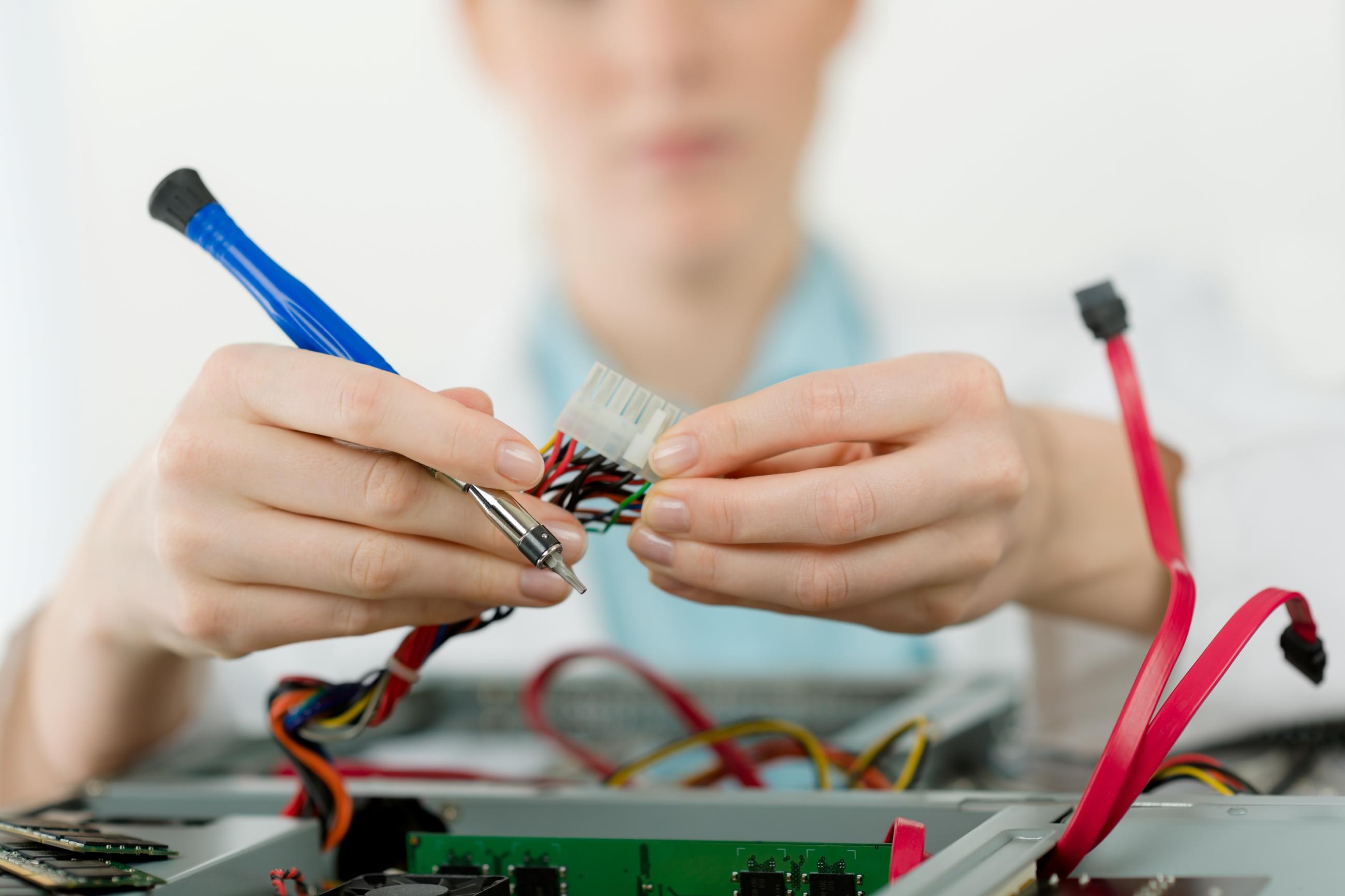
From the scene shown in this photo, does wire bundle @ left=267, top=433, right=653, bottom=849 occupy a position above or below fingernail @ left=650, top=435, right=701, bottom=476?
below

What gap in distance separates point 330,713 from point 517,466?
143 mm

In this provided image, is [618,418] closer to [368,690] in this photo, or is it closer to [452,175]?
[368,690]

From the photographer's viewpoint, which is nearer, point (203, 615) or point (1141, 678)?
point (1141, 678)

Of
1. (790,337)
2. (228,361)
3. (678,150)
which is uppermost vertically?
(678,150)

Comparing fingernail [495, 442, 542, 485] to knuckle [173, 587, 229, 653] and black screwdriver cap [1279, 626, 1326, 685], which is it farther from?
black screwdriver cap [1279, 626, 1326, 685]

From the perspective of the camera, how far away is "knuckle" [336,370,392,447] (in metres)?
0.34

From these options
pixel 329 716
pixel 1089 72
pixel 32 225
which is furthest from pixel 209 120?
pixel 329 716

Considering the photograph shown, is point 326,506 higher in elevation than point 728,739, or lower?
higher

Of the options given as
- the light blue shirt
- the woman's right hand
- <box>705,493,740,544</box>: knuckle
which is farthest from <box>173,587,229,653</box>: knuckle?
the light blue shirt

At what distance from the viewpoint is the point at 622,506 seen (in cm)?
40

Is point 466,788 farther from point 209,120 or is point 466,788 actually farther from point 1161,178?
point 209,120

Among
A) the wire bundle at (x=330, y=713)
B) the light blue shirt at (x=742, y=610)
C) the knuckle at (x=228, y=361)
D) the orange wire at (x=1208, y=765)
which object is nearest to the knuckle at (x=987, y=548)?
the orange wire at (x=1208, y=765)

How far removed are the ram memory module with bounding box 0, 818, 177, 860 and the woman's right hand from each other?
4.1 inches

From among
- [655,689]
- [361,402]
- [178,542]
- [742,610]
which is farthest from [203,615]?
[742,610]
